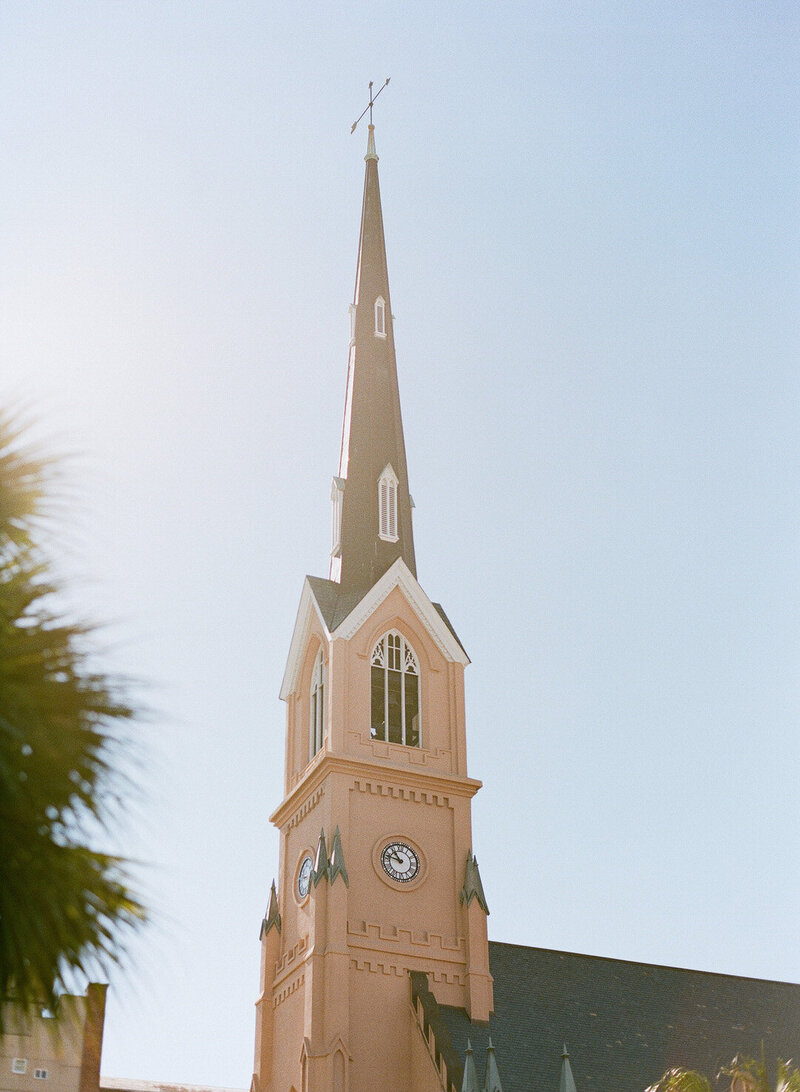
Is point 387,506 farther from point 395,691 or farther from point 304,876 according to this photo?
point 304,876

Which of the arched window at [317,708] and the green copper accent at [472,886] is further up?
the arched window at [317,708]

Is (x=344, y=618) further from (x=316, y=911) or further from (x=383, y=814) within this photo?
(x=316, y=911)

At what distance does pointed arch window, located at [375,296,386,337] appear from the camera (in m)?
A: 45.6

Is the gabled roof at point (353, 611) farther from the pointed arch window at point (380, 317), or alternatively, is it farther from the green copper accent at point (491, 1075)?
the green copper accent at point (491, 1075)

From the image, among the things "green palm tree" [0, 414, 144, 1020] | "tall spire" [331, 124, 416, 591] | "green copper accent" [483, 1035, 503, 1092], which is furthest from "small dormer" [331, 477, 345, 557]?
"green palm tree" [0, 414, 144, 1020]

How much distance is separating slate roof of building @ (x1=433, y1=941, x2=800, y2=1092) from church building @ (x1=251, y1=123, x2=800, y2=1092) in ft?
0.19

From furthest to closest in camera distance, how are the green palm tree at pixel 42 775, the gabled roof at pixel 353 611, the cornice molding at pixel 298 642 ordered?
1. the cornice molding at pixel 298 642
2. the gabled roof at pixel 353 611
3. the green palm tree at pixel 42 775

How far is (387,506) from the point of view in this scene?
4156cm

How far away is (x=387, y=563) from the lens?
132 ft

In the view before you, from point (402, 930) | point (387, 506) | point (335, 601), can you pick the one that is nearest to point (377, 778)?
point (402, 930)

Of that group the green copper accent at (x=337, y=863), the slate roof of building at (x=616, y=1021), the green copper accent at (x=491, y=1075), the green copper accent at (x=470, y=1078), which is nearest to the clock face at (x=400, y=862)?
the green copper accent at (x=337, y=863)

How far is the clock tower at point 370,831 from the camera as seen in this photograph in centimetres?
3206

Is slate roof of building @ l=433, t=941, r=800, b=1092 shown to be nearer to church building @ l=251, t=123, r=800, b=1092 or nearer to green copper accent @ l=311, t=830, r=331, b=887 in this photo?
church building @ l=251, t=123, r=800, b=1092

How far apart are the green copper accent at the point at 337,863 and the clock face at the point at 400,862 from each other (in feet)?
4.11
